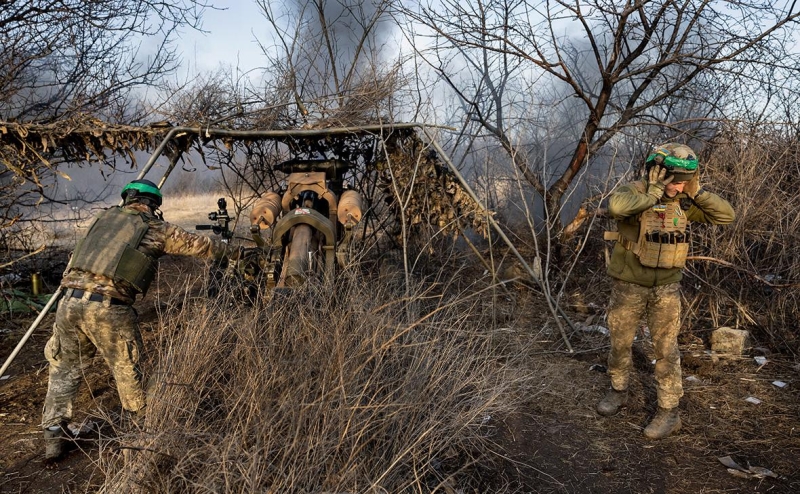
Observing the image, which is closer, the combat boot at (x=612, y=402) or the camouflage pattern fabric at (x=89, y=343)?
the camouflage pattern fabric at (x=89, y=343)

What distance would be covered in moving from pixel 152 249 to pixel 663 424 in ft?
14.0

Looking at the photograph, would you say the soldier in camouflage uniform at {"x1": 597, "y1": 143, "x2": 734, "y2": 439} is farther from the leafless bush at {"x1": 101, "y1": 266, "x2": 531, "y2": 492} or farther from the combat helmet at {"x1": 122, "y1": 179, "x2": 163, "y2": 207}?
the combat helmet at {"x1": 122, "y1": 179, "x2": 163, "y2": 207}

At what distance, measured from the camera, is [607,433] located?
4812mm

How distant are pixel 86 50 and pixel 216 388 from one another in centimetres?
810

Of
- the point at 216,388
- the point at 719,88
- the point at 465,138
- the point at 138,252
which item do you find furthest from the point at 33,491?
the point at 719,88

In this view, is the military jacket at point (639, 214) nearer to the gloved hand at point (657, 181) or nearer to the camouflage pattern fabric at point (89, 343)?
the gloved hand at point (657, 181)

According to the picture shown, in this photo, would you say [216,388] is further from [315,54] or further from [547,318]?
[315,54]

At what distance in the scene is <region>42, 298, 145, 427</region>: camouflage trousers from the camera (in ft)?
14.1

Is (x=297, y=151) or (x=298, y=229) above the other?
(x=297, y=151)

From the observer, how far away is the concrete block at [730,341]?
647cm

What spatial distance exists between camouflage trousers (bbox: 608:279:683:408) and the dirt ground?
0.45m

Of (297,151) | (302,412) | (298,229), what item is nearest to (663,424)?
(302,412)

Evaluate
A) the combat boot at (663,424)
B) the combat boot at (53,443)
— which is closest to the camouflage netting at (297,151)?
the combat boot at (53,443)

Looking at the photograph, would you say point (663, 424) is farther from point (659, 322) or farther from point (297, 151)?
point (297, 151)
